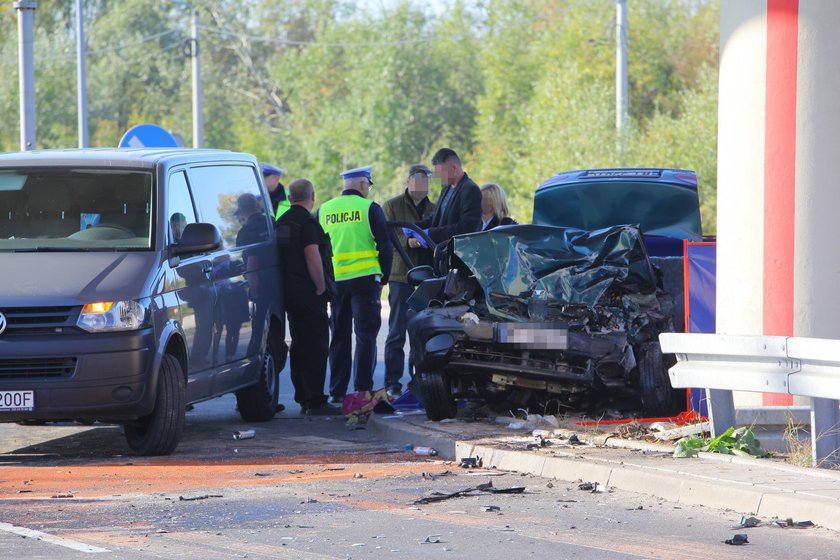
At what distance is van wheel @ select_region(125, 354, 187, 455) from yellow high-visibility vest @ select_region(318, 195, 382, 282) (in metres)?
3.03

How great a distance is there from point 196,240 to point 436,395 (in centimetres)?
203

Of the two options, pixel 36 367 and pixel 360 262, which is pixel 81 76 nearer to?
pixel 360 262

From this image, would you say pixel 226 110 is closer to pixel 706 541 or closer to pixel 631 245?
pixel 631 245

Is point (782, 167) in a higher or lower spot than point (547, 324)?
higher

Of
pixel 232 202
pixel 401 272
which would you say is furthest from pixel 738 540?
pixel 401 272

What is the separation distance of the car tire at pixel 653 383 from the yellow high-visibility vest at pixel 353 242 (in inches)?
117

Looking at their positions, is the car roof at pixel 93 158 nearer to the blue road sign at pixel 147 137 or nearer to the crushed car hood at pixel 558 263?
the crushed car hood at pixel 558 263

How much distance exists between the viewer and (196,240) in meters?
9.93

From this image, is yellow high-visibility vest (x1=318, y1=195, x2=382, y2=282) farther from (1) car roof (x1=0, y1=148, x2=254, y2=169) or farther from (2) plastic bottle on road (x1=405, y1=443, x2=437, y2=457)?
(2) plastic bottle on road (x1=405, y1=443, x2=437, y2=457)

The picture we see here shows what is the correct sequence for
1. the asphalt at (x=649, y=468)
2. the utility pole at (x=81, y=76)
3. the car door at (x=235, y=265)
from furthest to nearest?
1. the utility pole at (x=81, y=76)
2. the car door at (x=235, y=265)
3. the asphalt at (x=649, y=468)

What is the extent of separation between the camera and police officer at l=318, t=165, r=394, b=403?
1247 cm

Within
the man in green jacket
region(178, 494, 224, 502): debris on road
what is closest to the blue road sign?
the man in green jacket

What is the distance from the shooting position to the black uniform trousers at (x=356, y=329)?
12.4 metres

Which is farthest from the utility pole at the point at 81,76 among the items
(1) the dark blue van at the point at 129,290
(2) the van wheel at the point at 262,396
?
(1) the dark blue van at the point at 129,290
